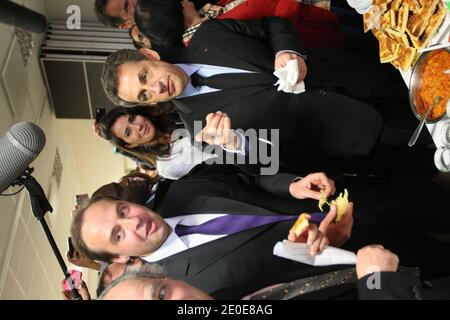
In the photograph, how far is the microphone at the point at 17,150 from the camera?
152 centimetres

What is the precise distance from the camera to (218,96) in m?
2.03

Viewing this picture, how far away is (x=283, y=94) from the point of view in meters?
2.01

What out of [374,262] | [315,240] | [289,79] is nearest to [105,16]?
[289,79]

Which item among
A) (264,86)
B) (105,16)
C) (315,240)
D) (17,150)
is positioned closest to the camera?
(315,240)

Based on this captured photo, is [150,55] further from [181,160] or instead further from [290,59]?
[290,59]

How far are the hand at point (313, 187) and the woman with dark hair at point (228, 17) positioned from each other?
0.87 meters

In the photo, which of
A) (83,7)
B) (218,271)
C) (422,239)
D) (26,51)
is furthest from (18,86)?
(422,239)

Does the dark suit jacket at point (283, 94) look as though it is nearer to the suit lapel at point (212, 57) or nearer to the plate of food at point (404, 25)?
the suit lapel at point (212, 57)

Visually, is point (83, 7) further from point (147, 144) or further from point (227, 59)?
point (227, 59)

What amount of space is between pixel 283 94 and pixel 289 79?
19 centimetres

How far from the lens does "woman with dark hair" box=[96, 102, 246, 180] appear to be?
2.47 m

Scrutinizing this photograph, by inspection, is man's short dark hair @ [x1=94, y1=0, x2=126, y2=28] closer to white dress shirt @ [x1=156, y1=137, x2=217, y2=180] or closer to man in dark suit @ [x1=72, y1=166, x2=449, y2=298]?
white dress shirt @ [x1=156, y1=137, x2=217, y2=180]

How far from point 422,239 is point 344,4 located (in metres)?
1.42

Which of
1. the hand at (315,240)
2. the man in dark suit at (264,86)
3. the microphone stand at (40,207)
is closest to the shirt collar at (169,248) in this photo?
the microphone stand at (40,207)
